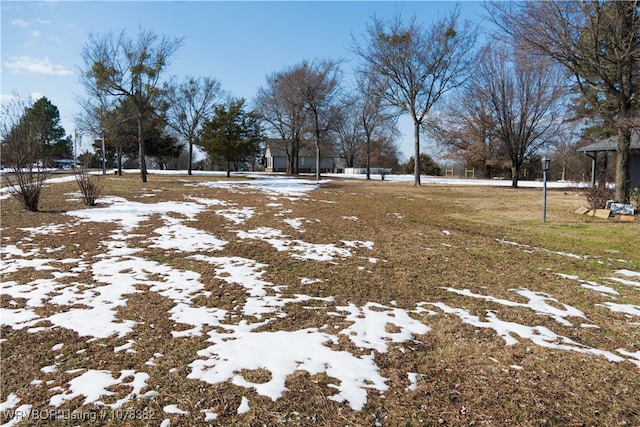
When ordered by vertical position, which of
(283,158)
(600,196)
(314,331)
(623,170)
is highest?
(283,158)

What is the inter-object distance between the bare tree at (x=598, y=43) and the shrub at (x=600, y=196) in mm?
243

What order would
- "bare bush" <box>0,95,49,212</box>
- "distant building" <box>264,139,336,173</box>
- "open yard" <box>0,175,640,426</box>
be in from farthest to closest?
1. "distant building" <box>264,139,336,173</box>
2. "bare bush" <box>0,95,49,212</box>
3. "open yard" <box>0,175,640,426</box>

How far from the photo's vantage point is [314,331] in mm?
3545

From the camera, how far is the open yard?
7.97 feet

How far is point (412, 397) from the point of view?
254 centimetres

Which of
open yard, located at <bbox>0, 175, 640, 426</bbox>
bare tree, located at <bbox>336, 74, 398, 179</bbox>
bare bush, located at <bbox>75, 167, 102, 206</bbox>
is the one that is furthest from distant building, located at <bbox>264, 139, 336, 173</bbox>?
open yard, located at <bbox>0, 175, 640, 426</bbox>

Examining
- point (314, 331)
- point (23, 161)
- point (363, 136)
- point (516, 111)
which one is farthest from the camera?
point (363, 136)

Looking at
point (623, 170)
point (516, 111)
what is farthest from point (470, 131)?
point (623, 170)

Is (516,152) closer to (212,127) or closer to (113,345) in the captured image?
(212,127)

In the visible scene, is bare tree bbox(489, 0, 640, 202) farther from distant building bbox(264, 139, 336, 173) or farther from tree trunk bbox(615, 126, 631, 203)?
distant building bbox(264, 139, 336, 173)

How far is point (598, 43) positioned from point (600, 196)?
15.4 ft

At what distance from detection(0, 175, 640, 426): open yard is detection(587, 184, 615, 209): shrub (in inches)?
193

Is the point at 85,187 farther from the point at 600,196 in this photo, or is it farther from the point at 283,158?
the point at 283,158

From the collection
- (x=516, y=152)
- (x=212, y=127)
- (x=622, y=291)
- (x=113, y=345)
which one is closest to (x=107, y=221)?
(x=113, y=345)
